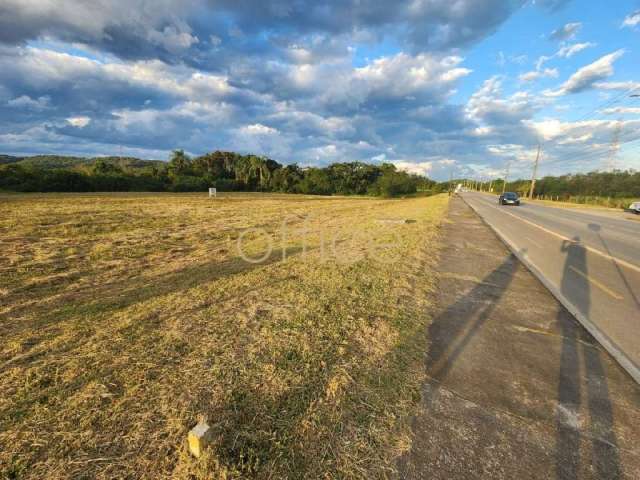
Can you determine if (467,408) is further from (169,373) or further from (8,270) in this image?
(8,270)

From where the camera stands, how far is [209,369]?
8.73ft

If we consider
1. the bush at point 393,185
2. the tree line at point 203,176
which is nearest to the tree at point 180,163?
the tree line at point 203,176

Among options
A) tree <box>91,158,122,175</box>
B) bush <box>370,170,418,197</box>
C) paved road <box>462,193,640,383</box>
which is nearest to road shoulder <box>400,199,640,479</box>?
paved road <box>462,193,640,383</box>

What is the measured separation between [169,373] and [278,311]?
1.58 metres

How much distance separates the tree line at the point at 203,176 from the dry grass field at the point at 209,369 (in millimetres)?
50901

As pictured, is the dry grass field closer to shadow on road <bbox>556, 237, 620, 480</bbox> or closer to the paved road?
shadow on road <bbox>556, 237, 620, 480</bbox>

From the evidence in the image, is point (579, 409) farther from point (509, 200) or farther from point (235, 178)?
point (235, 178)

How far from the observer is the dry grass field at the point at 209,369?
183 cm

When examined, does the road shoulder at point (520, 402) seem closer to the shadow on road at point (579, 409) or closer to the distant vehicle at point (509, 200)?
the shadow on road at point (579, 409)

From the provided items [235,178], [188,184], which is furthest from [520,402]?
[235,178]

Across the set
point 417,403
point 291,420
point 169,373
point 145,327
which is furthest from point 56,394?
point 417,403

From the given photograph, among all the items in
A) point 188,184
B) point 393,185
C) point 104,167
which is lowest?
point 188,184

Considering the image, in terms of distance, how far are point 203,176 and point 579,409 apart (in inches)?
2944

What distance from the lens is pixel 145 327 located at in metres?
3.41
